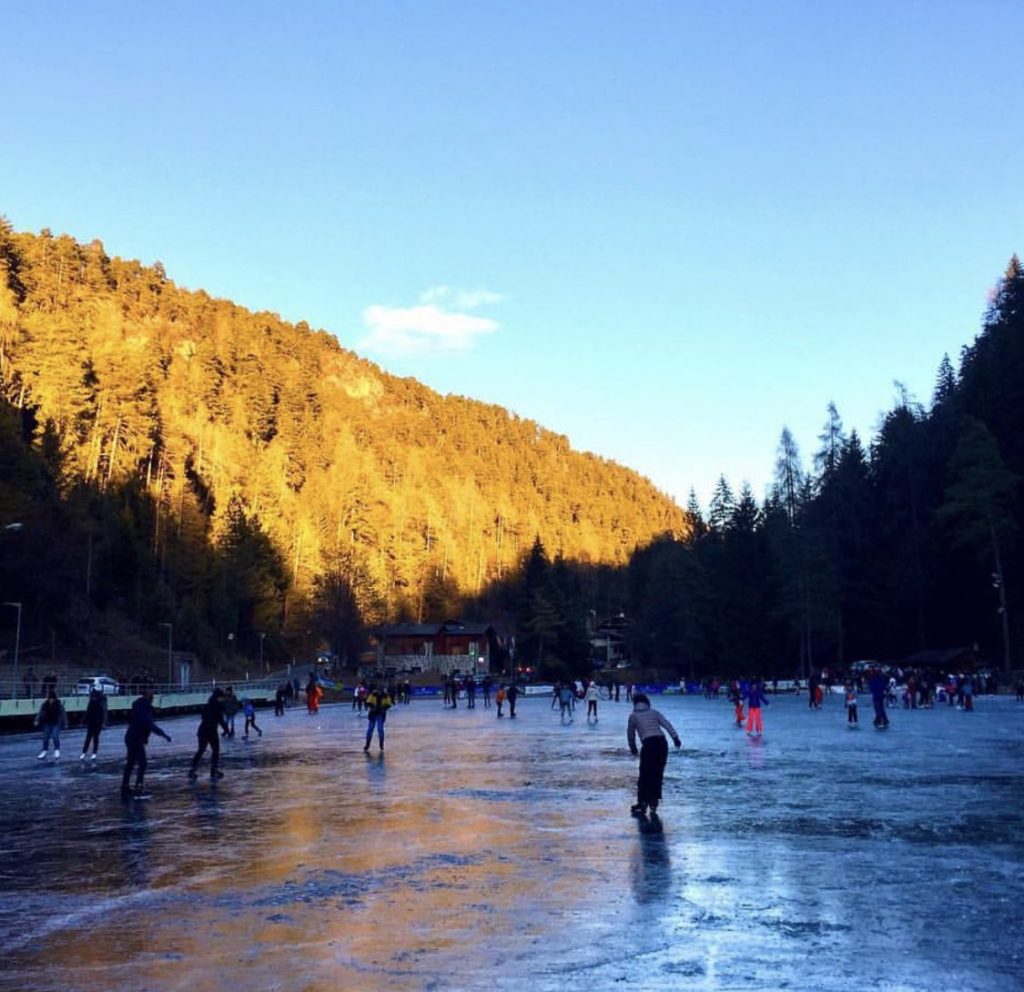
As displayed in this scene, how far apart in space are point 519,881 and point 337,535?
143572 millimetres

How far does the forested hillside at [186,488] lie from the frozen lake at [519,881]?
172ft

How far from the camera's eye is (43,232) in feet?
531

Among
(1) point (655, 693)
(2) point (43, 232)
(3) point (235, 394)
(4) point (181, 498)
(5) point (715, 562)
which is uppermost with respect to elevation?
(2) point (43, 232)

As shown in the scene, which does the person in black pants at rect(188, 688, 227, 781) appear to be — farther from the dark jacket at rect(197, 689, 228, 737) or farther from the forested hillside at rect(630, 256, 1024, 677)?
the forested hillside at rect(630, 256, 1024, 677)

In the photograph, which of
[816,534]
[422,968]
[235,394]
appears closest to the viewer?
[422,968]

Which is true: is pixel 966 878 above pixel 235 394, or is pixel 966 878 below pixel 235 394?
below

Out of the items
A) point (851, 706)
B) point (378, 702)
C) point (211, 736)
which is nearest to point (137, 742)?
point (211, 736)

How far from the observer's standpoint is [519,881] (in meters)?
8.28

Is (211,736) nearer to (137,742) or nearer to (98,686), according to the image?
(137,742)

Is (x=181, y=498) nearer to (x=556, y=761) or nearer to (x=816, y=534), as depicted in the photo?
(x=816, y=534)

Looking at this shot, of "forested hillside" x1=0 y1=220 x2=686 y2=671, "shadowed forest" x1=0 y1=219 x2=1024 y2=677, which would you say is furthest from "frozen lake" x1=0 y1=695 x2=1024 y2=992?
"forested hillside" x1=0 y1=220 x2=686 y2=671

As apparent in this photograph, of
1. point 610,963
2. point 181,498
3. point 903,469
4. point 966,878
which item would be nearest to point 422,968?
point 610,963

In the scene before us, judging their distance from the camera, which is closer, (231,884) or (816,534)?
(231,884)

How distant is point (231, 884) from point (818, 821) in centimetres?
675
